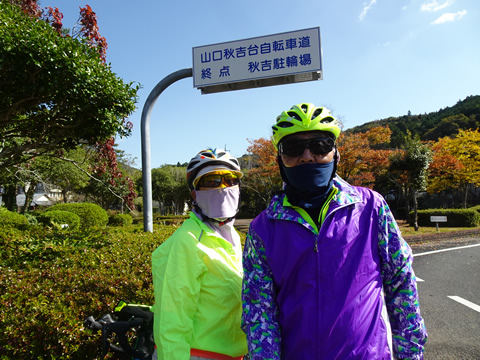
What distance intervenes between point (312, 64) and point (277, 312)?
4.24 metres

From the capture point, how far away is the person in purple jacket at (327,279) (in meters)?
1.26

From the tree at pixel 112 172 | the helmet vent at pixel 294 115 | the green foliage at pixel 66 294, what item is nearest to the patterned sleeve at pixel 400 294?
the helmet vent at pixel 294 115

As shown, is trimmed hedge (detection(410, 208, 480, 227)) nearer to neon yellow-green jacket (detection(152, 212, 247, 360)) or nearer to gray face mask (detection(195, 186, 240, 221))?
gray face mask (detection(195, 186, 240, 221))

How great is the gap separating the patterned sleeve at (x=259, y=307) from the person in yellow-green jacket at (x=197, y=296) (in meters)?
0.34

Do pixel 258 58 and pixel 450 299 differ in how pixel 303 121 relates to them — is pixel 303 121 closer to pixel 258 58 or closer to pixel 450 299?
pixel 258 58

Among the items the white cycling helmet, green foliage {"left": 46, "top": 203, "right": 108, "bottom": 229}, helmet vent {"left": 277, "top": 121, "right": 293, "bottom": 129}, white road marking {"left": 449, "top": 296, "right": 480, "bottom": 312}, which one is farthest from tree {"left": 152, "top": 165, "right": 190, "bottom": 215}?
helmet vent {"left": 277, "top": 121, "right": 293, "bottom": 129}

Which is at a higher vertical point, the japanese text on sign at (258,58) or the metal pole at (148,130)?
the japanese text on sign at (258,58)

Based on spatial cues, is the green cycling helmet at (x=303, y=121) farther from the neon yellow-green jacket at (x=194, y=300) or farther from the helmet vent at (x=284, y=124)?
the neon yellow-green jacket at (x=194, y=300)

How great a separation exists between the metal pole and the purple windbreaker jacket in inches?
160

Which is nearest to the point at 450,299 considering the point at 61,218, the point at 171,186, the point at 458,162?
the point at 61,218

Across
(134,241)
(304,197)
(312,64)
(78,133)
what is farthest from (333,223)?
(78,133)

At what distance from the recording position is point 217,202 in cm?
205

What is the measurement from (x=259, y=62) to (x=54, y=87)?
296 centimetres

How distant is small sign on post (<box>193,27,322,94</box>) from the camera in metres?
4.74
